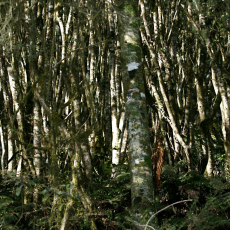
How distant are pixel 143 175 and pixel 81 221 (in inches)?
47.4

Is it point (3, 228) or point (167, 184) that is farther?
point (167, 184)

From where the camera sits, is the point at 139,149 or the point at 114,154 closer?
the point at 139,149

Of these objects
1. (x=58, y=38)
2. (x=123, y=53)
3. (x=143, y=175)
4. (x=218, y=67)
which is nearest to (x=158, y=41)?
(x=218, y=67)

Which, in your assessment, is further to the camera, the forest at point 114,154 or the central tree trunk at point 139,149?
the forest at point 114,154

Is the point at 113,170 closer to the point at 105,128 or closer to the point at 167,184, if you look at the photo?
the point at 167,184

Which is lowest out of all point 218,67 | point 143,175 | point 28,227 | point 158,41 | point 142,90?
point 28,227

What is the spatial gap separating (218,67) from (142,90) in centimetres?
385

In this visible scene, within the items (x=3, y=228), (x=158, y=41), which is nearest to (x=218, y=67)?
(x=158, y=41)

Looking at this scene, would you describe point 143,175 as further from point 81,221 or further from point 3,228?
point 3,228

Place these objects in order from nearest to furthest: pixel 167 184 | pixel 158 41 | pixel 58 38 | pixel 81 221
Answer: pixel 81 221 → pixel 167 184 → pixel 158 41 → pixel 58 38

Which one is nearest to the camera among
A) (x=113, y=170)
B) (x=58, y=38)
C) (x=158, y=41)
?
(x=113, y=170)

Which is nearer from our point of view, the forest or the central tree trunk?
the central tree trunk

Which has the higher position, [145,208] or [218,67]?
[218,67]

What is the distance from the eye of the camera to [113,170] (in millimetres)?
6914
